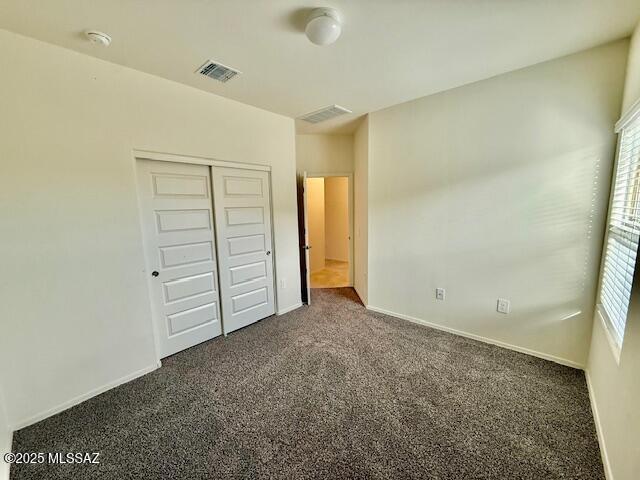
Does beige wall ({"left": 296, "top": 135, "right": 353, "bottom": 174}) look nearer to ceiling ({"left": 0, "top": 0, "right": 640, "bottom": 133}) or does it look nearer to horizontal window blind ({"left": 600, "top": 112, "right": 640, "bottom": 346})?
ceiling ({"left": 0, "top": 0, "right": 640, "bottom": 133})

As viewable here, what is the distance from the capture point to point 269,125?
3.18 meters

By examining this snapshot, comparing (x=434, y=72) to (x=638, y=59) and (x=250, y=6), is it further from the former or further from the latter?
(x=250, y=6)

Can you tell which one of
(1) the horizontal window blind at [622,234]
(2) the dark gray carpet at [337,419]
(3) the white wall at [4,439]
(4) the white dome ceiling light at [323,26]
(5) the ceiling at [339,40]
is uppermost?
(5) the ceiling at [339,40]

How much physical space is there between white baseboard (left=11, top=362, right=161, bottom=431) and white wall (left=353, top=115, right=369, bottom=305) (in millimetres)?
2716

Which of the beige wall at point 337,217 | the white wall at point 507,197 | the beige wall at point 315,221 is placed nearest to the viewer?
the white wall at point 507,197

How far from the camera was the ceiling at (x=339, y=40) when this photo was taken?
5.00ft

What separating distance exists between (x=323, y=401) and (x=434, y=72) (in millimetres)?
2966

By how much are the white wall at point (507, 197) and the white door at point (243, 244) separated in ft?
5.21

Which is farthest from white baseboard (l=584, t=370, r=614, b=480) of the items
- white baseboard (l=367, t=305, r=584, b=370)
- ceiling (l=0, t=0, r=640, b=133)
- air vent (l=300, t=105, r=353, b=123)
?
air vent (l=300, t=105, r=353, b=123)

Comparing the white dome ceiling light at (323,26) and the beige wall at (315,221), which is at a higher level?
the white dome ceiling light at (323,26)

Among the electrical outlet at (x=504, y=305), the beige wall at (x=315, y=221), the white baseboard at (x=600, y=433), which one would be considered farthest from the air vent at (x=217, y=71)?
the white baseboard at (x=600, y=433)

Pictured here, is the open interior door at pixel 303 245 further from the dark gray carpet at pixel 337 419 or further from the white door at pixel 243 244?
the dark gray carpet at pixel 337 419

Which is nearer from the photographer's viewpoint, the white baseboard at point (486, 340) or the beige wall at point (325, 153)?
the white baseboard at point (486, 340)

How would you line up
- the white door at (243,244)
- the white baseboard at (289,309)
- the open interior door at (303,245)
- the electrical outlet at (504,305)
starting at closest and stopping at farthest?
the electrical outlet at (504,305) → the white door at (243,244) → the white baseboard at (289,309) → the open interior door at (303,245)
